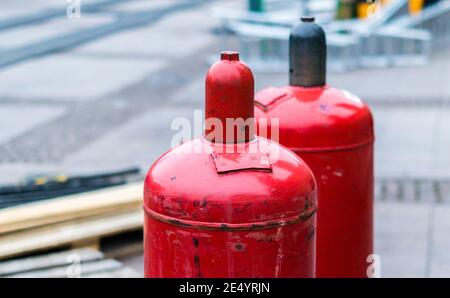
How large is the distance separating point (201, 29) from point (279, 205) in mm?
13660

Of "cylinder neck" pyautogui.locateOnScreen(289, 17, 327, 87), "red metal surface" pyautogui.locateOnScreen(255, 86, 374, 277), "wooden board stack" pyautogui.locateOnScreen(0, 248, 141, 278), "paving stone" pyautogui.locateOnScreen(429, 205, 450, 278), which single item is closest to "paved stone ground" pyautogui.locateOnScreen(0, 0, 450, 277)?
"paving stone" pyautogui.locateOnScreen(429, 205, 450, 278)

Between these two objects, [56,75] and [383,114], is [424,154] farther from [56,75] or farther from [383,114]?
[56,75]

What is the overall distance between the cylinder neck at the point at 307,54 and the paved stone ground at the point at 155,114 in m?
1.70

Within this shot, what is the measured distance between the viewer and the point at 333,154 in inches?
137

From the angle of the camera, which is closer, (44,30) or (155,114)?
(155,114)

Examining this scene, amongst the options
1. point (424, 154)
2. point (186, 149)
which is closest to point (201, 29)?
point (424, 154)

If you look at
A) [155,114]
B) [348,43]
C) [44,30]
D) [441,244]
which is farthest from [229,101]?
[44,30]

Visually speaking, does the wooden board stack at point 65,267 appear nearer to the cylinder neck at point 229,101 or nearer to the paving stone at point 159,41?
the cylinder neck at point 229,101

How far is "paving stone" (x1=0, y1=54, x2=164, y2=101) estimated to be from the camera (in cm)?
1018

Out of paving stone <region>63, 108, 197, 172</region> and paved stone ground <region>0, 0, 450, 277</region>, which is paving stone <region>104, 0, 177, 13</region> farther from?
paving stone <region>63, 108, 197, 172</region>

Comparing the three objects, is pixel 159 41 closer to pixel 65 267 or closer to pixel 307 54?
pixel 65 267

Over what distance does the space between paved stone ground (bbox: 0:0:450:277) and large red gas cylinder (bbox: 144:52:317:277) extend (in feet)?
8.20

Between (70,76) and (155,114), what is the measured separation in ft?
8.04

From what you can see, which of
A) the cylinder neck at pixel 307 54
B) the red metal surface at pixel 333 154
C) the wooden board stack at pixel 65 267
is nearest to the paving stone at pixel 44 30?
the wooden board stack at pixel 65 267
